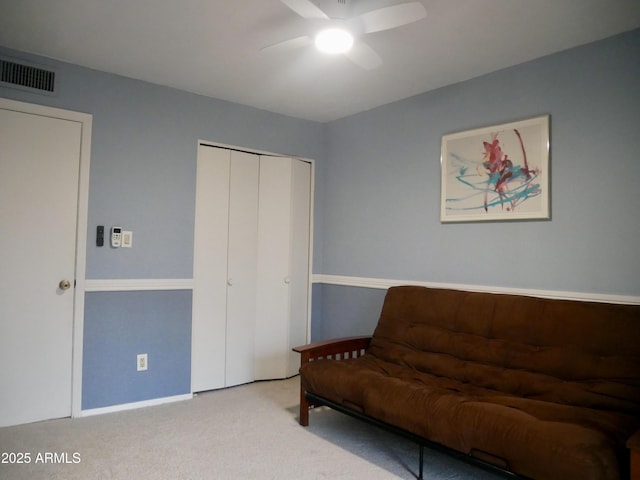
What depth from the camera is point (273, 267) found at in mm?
3963

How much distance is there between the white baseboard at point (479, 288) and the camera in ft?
7.97

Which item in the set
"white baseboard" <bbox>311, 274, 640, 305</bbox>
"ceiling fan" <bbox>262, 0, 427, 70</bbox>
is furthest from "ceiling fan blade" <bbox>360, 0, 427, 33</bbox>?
"white baseboard" <bbox>311, 274, 640, 305</bbox>

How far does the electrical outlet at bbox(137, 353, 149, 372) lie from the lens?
10.5ft

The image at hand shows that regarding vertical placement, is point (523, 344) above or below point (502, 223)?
below

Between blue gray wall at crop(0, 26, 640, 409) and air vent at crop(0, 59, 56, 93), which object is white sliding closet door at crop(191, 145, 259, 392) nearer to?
blue gray wall at crop(0, 26, 640, 409)

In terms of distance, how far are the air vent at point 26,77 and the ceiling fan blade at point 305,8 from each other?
1.94 meters

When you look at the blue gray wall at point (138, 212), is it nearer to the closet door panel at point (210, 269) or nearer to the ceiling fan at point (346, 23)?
the closet door panel at point (210, 269)

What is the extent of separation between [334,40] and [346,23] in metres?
0.16

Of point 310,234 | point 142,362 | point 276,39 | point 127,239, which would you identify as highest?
point 276,39

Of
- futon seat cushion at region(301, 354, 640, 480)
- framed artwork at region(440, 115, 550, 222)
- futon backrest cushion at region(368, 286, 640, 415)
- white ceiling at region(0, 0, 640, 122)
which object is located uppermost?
white ceiling at region(0, 0, 640, 122)

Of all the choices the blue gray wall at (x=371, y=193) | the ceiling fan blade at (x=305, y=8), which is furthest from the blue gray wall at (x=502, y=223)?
the ceiling fan blade at (x=305, y=8)

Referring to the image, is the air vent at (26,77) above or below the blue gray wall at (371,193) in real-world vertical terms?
above

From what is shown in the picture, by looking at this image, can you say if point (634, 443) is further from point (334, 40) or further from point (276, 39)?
point (276, 39)

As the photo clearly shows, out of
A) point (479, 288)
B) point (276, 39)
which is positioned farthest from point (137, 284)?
point (479, 288)
